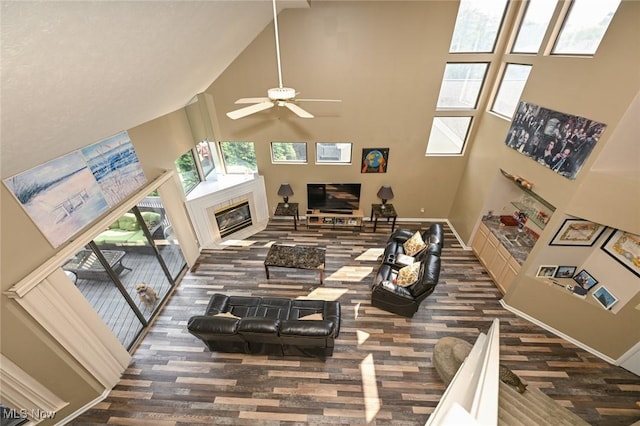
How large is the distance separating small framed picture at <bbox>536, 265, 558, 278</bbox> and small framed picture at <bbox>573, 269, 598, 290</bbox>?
1.25ft

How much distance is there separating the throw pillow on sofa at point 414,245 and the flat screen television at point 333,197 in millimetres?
1963

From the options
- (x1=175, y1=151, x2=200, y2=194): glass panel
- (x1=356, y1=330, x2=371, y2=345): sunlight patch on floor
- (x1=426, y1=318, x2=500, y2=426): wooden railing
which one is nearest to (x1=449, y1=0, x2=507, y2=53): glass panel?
(x1=426, y1=318, x2=500, y2=426): wooden railing

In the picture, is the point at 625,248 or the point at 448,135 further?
the point at 448,135

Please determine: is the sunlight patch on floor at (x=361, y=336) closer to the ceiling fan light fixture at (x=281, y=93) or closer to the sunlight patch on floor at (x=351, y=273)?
the sunlight patch on floor at (x=351, y=273)

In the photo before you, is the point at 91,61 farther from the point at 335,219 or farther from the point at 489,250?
the point at 489,250

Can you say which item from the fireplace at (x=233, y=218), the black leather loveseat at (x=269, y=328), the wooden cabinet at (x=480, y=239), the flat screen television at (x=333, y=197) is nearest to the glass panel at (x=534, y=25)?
the wooden cabinet at (x=480, y=239)

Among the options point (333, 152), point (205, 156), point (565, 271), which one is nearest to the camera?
point (565, 271)

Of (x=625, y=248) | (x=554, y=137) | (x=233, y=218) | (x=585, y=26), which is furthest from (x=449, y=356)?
(x=233, y=218)

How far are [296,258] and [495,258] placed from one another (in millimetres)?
4303

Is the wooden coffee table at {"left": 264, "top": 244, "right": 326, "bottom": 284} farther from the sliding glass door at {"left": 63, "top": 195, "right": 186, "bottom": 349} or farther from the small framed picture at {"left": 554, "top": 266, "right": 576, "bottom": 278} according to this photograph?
the small framed picture at {"left": 554, "top": 266, "right": 576, "bottom": 278}

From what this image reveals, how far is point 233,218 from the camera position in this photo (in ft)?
21.7

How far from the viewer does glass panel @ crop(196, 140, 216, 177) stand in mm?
6074

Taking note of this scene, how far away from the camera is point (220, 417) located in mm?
3410

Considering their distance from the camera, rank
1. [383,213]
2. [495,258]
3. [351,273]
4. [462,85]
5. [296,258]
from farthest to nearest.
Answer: [383,213]
[351,273]
[462,85]
[296,258]
[495,258]
